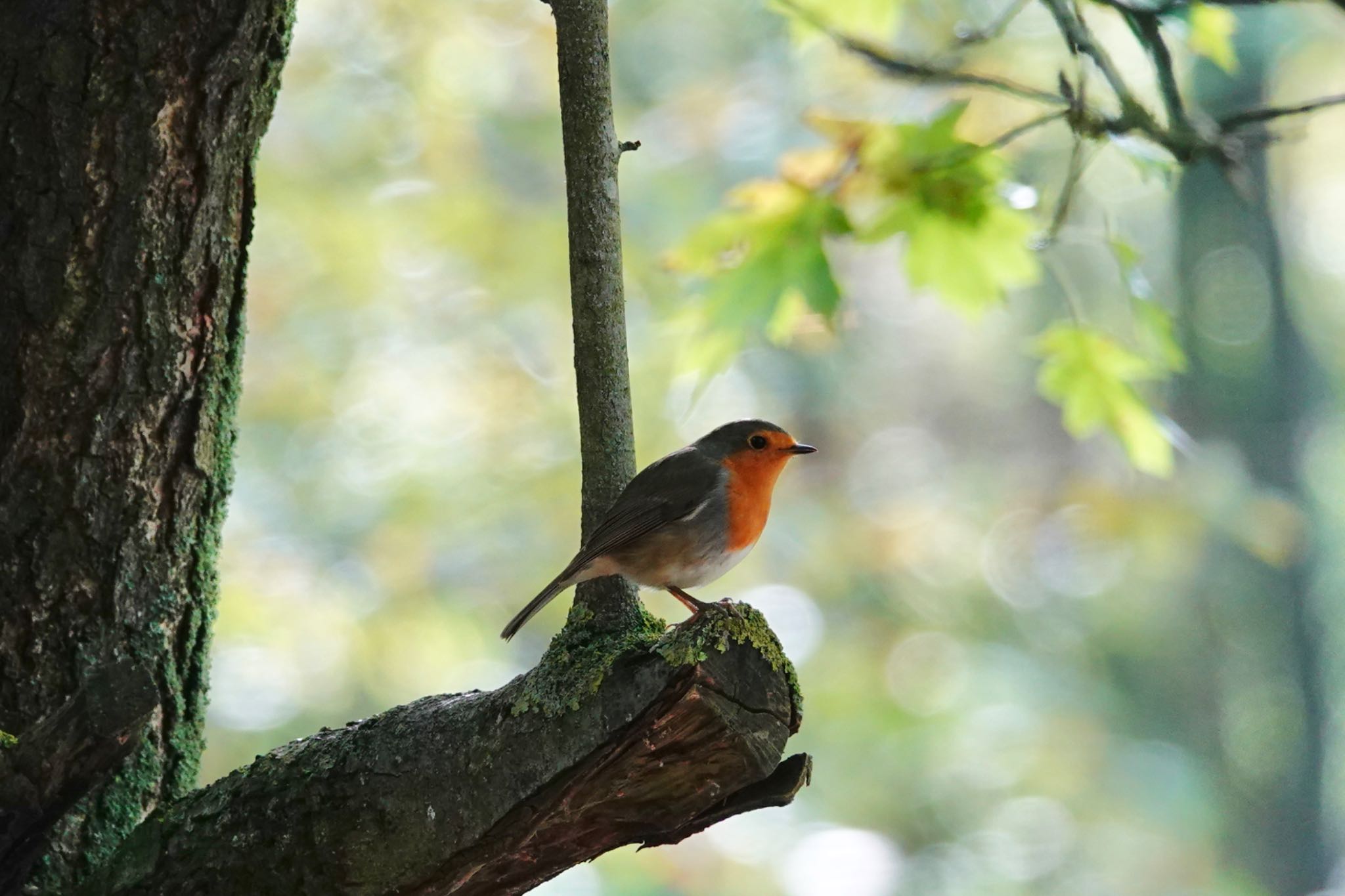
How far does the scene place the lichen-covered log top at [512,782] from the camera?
5.50ft

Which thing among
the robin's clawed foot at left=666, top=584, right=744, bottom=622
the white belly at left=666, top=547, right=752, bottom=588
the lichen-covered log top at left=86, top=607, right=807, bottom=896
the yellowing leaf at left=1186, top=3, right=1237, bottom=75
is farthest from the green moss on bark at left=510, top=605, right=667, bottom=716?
the yellowing leaf at left=1186, top=3, right=1237, bottom=75

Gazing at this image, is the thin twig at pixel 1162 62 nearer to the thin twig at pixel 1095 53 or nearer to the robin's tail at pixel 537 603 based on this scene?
the thin twig at pixel 1095 53

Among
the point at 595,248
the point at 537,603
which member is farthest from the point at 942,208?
the point at 537,603

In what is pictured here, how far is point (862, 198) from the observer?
115 inches

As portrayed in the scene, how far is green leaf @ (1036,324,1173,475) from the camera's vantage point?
3070 mm

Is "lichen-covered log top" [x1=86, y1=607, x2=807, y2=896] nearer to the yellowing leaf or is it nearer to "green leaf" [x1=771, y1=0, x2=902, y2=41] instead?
"green leaf" [x1=771, y1=0, x2=902, y2=41]

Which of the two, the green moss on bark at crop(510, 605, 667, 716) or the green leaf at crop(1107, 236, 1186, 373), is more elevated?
the green leaf at crop(1107, 236, 1186, 373)

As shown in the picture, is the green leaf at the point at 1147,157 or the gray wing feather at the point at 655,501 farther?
the green leaf at the point at 1147,157

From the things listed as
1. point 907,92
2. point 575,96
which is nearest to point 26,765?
point 575,96

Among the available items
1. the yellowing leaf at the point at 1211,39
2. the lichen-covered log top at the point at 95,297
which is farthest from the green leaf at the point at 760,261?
the lichen-covered log top at the point at 95,297

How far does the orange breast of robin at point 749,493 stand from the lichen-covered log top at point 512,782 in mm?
1057

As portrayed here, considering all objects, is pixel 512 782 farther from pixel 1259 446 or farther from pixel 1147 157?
pixel 1259 446

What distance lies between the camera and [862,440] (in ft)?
33.2

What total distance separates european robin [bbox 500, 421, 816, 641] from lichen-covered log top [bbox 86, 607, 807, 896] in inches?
22.9
